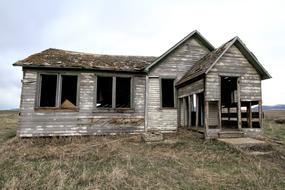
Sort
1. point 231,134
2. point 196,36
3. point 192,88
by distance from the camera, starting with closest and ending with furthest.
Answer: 1. point 231,134
2. point 192,88
3. point 196,36

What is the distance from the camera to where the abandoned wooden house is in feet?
30.7

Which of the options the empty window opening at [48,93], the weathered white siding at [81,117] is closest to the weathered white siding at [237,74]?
the weathered white siding at [81,117]

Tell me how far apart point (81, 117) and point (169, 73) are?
5937mm

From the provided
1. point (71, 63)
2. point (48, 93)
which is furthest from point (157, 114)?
point (48, 93)

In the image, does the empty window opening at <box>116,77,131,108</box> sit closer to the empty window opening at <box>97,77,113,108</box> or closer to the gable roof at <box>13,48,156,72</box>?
the empty window opening at <box>97,77,113,108</box>

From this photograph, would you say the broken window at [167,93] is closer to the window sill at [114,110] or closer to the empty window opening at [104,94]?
the window sill at [114,110]

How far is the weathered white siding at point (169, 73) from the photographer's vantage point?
37.1 feet

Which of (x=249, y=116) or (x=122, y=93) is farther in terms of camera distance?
(x=122, y=93)

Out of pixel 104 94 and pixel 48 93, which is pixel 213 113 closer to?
pixel 104 94

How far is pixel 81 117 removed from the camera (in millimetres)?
10234

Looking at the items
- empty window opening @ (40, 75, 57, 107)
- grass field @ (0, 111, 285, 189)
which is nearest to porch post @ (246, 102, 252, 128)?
grass field @ (0, 111, 285, 189)

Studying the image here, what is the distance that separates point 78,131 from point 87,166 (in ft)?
15.7

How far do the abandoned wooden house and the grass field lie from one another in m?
1.71

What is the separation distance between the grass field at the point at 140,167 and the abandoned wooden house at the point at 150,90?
171 centimetres
